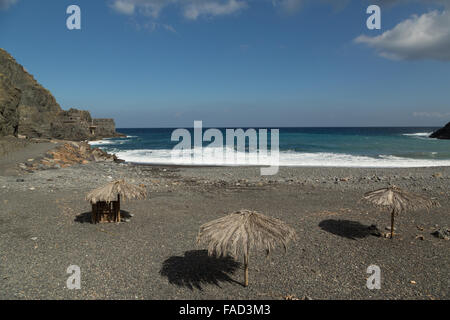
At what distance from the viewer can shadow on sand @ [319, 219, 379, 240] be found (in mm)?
7043

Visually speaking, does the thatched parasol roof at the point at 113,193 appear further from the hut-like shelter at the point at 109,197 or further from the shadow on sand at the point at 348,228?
the shadow on sand at the point at 348,228

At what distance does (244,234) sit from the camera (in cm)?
451

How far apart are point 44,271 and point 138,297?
2034 millimetres

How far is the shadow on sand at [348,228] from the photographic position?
23.1 ft

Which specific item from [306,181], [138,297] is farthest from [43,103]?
[138,297]

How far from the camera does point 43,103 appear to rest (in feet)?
172

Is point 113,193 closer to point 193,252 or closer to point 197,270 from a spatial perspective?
point 193,252

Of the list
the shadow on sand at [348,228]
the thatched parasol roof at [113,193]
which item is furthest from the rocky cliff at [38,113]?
the shadow on sand at [348,228]

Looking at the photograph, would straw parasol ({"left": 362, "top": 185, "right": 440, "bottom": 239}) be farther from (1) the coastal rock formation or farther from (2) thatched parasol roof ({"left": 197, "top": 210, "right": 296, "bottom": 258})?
(1) the coastal rock formation

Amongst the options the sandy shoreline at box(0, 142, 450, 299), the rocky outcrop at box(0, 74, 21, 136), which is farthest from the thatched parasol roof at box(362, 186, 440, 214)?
the rocky outcrop at box(0, 74, 21, 136)

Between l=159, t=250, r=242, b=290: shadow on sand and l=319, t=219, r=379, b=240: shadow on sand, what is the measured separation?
3179 mm

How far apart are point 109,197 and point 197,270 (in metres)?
3.29

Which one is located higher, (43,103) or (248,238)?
(43,103)
